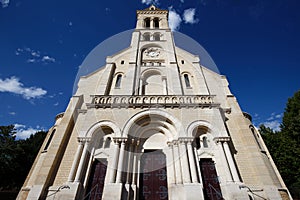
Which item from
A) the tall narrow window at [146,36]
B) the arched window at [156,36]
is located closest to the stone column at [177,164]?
the arched window at [156,36]

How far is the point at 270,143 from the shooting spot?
773 inches

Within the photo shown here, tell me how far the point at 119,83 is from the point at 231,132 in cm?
1065

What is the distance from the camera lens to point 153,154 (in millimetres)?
9906

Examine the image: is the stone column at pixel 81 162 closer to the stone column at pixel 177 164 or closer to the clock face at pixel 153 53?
the stone column at pixel 177 164

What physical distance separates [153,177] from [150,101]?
5040 millimetres

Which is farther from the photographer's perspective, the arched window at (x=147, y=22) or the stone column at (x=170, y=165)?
the arched window at (x=147, y=22)

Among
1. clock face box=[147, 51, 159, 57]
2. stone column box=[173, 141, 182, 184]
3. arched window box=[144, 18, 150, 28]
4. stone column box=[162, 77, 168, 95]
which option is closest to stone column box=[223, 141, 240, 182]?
stone column box=[173, 141, 182, 184]

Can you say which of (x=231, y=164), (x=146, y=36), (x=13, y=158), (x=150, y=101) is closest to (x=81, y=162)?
(x=150, y=101)

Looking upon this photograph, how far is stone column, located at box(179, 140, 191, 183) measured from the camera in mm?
7807

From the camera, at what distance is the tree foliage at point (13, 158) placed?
1970 cm

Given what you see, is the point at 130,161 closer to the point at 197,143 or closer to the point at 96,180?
the point at 96,180

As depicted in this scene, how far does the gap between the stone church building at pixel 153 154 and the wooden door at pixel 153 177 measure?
0.16 feet

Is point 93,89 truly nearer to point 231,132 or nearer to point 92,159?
point 92,159

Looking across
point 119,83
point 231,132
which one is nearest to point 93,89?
point 119,83
